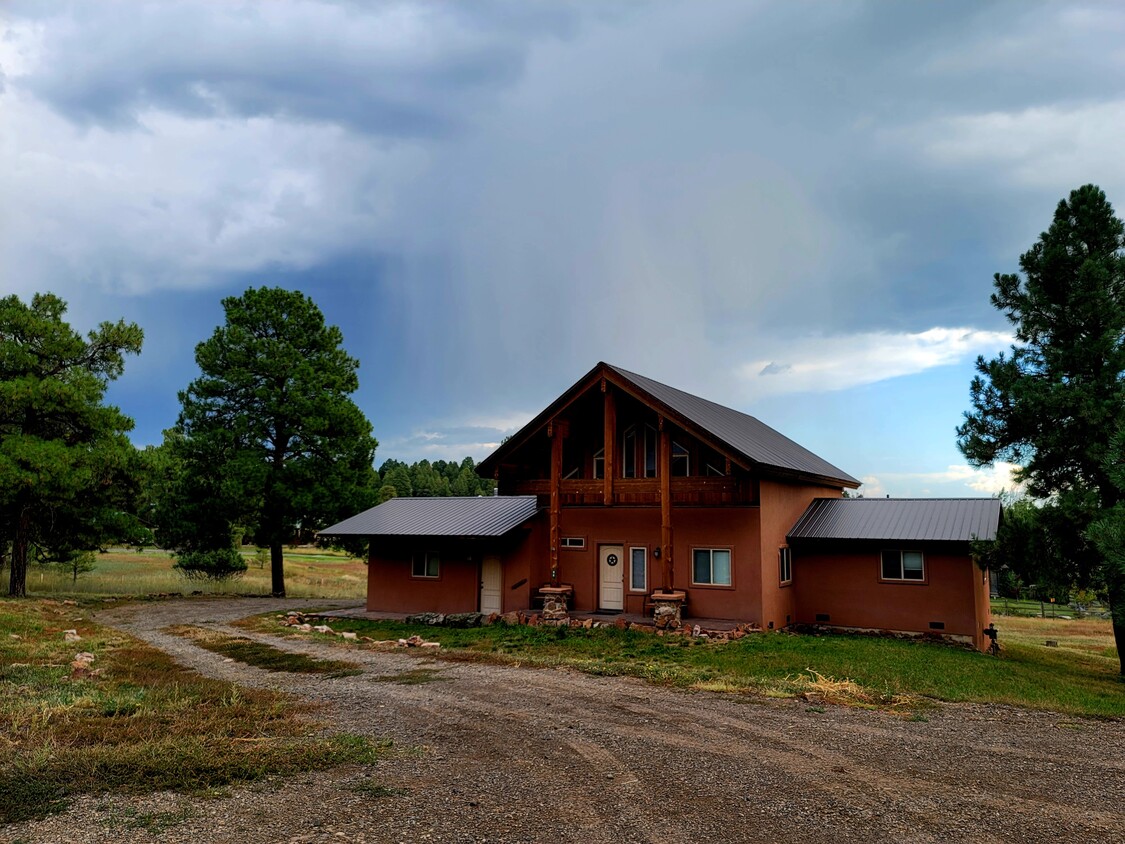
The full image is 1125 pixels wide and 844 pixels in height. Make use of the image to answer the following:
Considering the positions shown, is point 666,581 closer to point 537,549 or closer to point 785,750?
point 537,549

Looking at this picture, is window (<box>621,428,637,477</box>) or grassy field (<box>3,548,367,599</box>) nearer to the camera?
window (<box>621,428,637,477</box>)

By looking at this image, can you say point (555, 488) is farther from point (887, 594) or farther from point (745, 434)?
point (887, 594)

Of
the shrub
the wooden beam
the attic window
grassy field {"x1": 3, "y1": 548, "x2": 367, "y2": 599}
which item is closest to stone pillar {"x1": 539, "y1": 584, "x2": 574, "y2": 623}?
the wooden beam

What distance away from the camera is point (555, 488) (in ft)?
68.7

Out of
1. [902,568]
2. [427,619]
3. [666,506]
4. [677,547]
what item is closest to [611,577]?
[677,547]

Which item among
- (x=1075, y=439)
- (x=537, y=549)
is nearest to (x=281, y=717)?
(x=537, y=549)

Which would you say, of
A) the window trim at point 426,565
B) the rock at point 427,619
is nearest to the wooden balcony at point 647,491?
the window trim at point 426,565

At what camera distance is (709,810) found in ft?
21.1

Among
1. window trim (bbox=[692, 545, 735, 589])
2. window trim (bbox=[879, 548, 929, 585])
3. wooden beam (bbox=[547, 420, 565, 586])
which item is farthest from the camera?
wooden beam (bbox=[547, 420, 565, 586])

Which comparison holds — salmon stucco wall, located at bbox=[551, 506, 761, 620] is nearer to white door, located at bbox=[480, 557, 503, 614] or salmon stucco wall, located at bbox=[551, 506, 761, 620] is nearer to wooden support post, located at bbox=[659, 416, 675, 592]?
wooden support post, located at bbox=[659, 416, 675, 592]

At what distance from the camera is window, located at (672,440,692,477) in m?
20.9

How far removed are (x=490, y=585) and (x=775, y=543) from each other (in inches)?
349

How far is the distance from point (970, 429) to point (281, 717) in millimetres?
17235

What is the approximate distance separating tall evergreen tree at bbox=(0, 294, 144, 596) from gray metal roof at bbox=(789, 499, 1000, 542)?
78.9 ft
